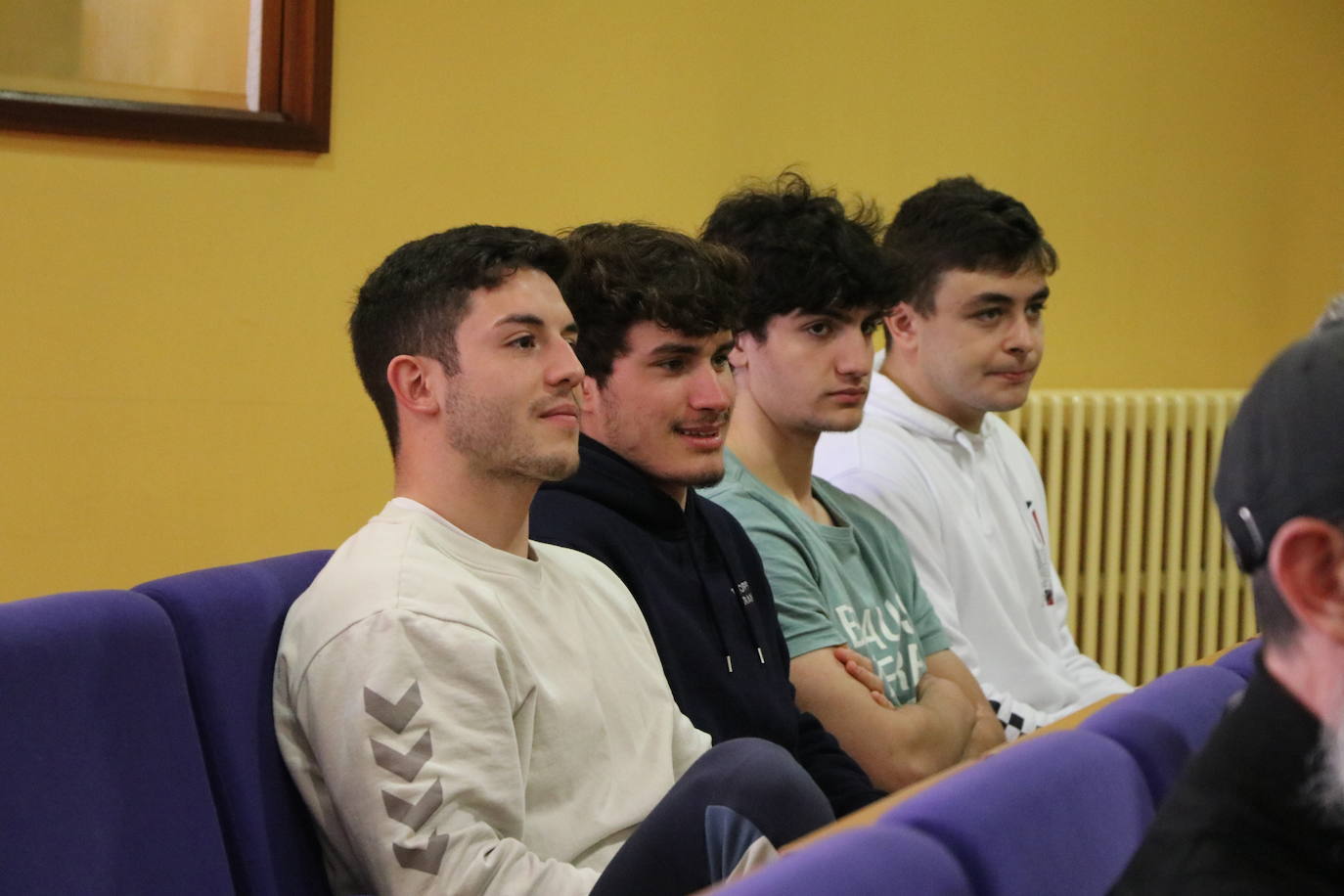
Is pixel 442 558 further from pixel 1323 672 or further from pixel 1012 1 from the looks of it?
pixel 1012 1

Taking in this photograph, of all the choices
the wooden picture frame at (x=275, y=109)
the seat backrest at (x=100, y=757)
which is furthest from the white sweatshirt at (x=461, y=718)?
the wooden picture frame at (x=275, y=109)

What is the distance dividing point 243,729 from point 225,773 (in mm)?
45

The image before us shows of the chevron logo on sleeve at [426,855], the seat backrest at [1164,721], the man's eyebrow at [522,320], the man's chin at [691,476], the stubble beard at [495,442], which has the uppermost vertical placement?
the man's eyebrow at [522,320]

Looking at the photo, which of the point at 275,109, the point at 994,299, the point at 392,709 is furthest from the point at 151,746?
the point at 994,299

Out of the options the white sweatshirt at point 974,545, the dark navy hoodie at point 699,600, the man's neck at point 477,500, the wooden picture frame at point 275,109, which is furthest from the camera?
the white sweatshirt at point 974,545

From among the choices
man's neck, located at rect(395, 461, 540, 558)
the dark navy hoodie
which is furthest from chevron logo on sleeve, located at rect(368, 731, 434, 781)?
the dark navy hoodie

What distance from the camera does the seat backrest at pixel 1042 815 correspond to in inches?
38.7

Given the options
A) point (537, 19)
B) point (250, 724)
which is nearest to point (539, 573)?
point (250, 724)

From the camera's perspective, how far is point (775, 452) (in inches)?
97.6

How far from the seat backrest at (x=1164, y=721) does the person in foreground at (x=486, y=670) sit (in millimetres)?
333

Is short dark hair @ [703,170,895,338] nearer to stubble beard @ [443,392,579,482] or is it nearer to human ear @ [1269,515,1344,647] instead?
stubble beard @ [443,392,579,482]

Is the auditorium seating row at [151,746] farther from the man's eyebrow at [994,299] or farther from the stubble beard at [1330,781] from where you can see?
the man's eyebrow at [994,299]

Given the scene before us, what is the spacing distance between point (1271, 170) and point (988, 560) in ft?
7.82

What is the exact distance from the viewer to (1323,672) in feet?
2.72
